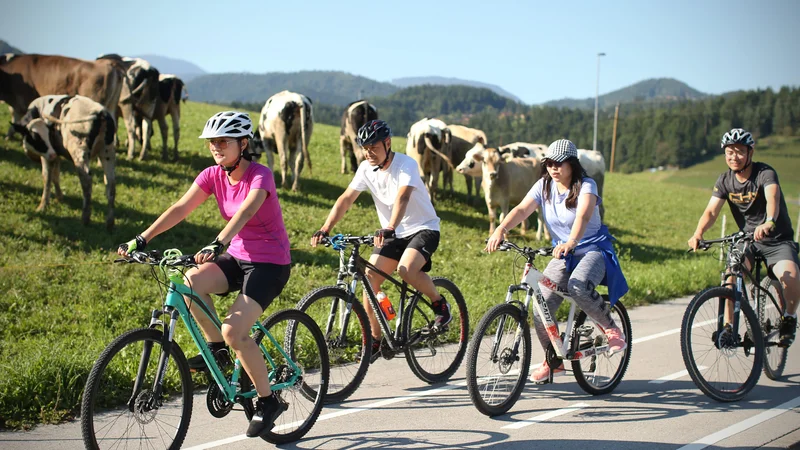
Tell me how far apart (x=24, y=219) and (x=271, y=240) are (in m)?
9.22

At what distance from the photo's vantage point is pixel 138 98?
1877cm

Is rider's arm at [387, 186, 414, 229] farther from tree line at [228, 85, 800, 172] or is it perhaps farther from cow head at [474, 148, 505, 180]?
tree line at [228, 85, 800, 172]

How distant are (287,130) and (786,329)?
1289cm

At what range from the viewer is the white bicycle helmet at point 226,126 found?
4.97 meters

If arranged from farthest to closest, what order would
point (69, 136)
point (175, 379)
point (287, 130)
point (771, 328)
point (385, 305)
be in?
point (287, 130) < point (69, 136) < point (771, 328) < point (385, 305) < point (175, 379)

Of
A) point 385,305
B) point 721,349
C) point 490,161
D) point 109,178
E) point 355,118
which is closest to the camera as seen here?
point 385,305

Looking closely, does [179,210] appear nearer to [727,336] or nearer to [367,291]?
[367,291]

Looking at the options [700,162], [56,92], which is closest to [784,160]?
[700,162]

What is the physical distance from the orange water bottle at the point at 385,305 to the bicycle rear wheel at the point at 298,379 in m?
0.77

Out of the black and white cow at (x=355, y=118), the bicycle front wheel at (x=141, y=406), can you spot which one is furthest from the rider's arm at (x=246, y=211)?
the black and white cow at (x=355, y=118)

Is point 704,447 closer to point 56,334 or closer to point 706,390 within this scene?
point 706,390

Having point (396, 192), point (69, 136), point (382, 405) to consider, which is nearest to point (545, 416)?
point (382, 405)

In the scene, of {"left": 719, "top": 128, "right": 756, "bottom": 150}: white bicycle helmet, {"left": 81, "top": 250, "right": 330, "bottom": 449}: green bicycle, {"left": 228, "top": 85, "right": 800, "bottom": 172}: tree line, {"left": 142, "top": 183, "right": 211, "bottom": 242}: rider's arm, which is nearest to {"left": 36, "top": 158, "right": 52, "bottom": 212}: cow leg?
{"left": 81, "top": 250, "right": 330, "bottom": 449}: green bicycle

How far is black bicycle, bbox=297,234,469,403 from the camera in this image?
20.4ft
